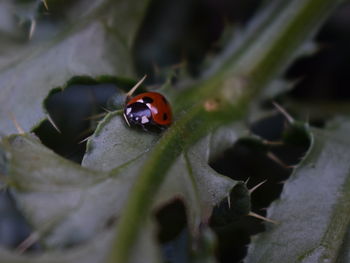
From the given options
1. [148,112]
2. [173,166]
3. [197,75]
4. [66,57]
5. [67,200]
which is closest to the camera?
[67,200]

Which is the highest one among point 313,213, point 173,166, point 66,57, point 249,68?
point 66,57

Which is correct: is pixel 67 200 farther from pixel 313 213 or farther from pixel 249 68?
pixel 249 68

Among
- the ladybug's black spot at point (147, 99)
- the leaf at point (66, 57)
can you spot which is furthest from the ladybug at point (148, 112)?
the leaf at point (66, 57)

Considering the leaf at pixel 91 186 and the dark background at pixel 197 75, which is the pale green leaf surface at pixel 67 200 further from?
the dark background at pixel 197 75

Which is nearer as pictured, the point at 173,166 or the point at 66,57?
the point at 173,166

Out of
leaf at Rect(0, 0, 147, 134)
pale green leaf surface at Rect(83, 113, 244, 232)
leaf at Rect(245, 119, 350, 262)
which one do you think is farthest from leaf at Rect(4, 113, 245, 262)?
leaf at Rect(0, 0, 147, 134)

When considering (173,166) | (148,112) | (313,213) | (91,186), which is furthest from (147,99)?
(313,213)

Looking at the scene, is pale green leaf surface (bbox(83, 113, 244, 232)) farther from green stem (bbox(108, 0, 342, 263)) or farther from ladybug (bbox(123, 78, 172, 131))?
green stem (bbox(108, 0, 342, 263))
